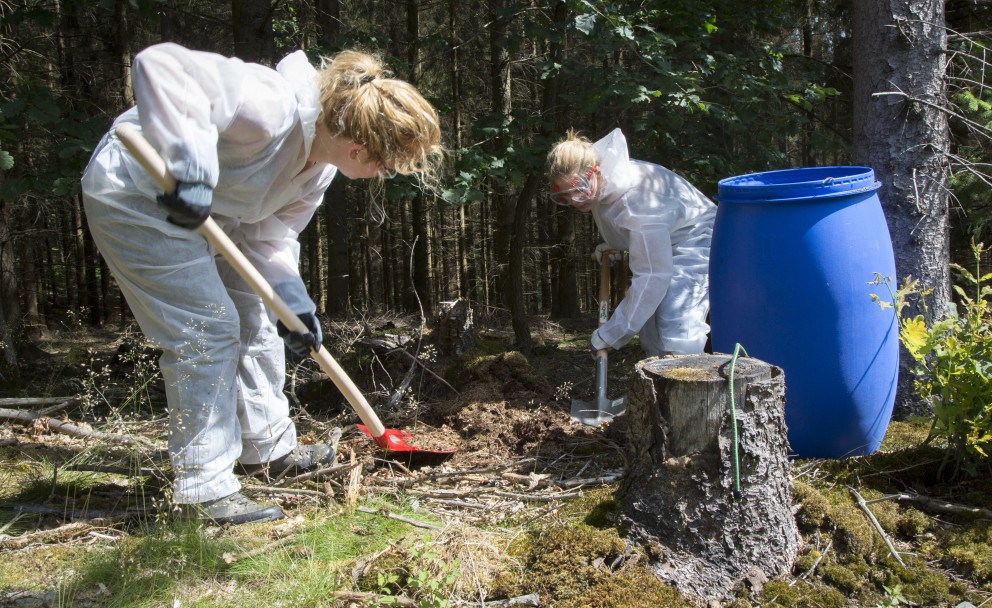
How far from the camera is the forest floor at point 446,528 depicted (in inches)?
90.4

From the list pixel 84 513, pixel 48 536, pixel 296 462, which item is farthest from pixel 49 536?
pixel 296 462

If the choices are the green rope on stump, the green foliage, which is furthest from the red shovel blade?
the green rope on stump

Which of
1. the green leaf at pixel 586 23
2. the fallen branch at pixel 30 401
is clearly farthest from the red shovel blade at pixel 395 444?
the green leaf at pixel 586 23

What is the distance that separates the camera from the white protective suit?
4293mm

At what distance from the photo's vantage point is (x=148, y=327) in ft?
9.16

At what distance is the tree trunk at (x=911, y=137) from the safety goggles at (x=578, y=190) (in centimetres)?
146

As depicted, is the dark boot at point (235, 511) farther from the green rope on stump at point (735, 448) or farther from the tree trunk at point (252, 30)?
the tree trunk at point (252, 30)

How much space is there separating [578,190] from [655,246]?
0.53 m

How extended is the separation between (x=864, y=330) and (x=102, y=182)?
9.74ft

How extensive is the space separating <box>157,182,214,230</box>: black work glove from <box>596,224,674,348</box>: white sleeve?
2563 mm

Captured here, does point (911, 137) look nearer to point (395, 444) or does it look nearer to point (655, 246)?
point (655, 246)

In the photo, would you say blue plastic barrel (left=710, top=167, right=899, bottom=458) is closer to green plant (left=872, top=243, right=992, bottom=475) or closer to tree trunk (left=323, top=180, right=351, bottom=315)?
green plant (left=872, top=243, right=992, bottom=475)

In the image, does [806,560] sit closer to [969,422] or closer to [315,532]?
[969,422]


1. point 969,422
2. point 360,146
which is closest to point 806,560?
point 969,422
